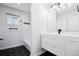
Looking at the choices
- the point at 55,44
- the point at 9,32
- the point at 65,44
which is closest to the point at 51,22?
the point at 55,44

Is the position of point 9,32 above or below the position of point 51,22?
below

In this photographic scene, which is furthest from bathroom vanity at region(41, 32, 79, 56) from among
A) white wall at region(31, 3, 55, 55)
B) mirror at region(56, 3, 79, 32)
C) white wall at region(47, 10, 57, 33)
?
mirror at region(56, 3, 79, 32)

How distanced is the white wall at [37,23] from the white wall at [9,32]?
906 millimetres

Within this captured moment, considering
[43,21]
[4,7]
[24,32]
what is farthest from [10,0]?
[24,32]

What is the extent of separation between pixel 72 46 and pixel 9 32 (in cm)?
260

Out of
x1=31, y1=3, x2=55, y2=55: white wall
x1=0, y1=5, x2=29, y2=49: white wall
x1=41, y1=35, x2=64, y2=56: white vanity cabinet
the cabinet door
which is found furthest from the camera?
x1=0, y1=5, x2=29, y2=49: white wall

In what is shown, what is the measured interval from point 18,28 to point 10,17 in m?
0.66

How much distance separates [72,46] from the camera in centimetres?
106

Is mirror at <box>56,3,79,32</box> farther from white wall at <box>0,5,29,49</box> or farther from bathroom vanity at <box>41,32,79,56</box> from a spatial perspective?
white wall at <box>0,5,29,49</box>

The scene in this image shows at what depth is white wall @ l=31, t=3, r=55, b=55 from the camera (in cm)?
178

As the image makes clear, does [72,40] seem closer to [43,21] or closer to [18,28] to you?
[43,21]

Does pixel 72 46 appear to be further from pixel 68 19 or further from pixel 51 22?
pixel 68 19

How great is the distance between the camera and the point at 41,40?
1966 mm

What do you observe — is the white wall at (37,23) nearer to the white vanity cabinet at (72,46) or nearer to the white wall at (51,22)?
the white wall at (51,22)
